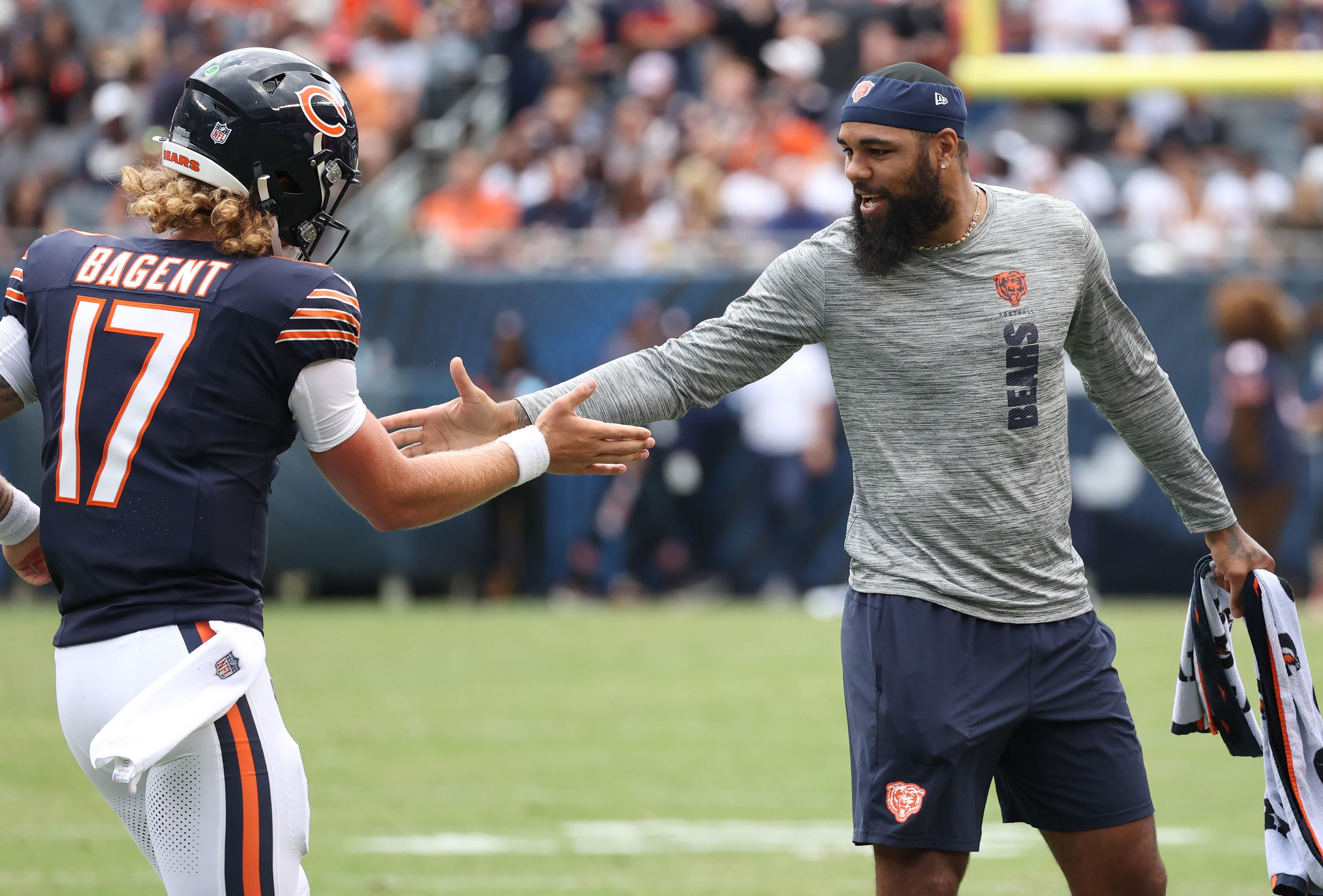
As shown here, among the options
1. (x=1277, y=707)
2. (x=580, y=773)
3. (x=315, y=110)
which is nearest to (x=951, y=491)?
(x=1277, y=707)

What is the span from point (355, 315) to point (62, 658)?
33.6 inches

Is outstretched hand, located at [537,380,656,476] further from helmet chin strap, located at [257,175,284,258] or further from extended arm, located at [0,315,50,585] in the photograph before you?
extended arm, located at [0,315,50,585]

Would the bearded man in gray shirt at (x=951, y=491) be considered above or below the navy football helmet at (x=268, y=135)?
below

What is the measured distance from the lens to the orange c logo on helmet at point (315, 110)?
325 cm

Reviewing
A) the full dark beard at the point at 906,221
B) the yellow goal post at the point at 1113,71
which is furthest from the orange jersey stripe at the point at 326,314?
the yellow goal post at the point at 1113,71

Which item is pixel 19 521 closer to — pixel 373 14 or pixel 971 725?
pixel 971 725

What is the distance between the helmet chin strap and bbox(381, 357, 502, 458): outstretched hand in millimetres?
763

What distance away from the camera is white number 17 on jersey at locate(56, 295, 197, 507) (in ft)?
9.98

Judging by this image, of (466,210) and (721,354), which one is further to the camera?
(466,210)

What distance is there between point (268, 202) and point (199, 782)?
110 cm

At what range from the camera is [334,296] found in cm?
310

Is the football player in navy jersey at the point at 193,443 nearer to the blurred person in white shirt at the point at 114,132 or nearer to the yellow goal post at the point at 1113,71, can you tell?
the yellow goal post at the point at 1113,71

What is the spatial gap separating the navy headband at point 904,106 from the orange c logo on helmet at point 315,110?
1252 mm

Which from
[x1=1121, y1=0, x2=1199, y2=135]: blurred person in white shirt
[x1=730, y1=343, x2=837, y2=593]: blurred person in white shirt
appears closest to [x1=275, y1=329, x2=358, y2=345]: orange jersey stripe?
[x1=730, y1=343, x2=837, y2=593]: blurred person in white shirt
